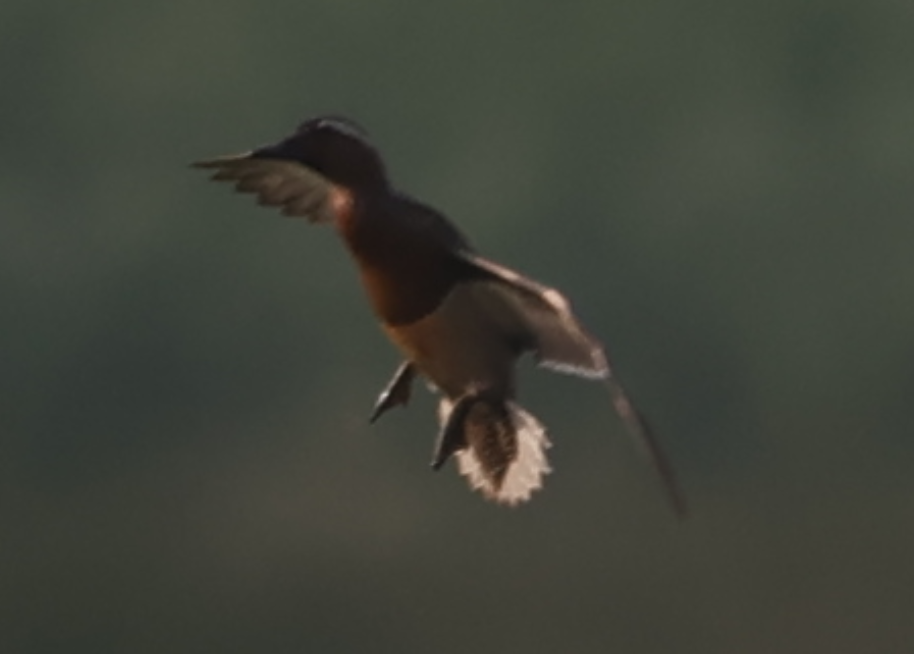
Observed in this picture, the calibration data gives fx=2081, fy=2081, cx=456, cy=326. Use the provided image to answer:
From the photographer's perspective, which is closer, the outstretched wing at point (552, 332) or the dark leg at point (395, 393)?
the outstretched wing at point (552, 332)

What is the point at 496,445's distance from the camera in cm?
71

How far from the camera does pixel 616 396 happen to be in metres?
0.59

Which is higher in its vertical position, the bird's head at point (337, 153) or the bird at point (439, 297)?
the bird's head at point (337, 153)

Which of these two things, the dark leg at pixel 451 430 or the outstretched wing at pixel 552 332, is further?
the dark leg at pixel 451 430

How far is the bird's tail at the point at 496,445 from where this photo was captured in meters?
0.69

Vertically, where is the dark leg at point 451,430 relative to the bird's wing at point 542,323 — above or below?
below

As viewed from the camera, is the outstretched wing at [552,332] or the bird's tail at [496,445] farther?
the bird's tail at [496,445]

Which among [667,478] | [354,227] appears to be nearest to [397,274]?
[354,227]

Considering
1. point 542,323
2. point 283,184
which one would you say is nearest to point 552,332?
point 542,323

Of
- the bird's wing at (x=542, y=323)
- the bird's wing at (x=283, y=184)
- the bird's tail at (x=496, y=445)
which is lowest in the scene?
the bird's tail at (x=496, y=445)

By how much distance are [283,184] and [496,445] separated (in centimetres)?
12

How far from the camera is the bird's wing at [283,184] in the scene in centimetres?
68

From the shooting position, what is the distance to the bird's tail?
691 mm

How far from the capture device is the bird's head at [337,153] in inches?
25.7
